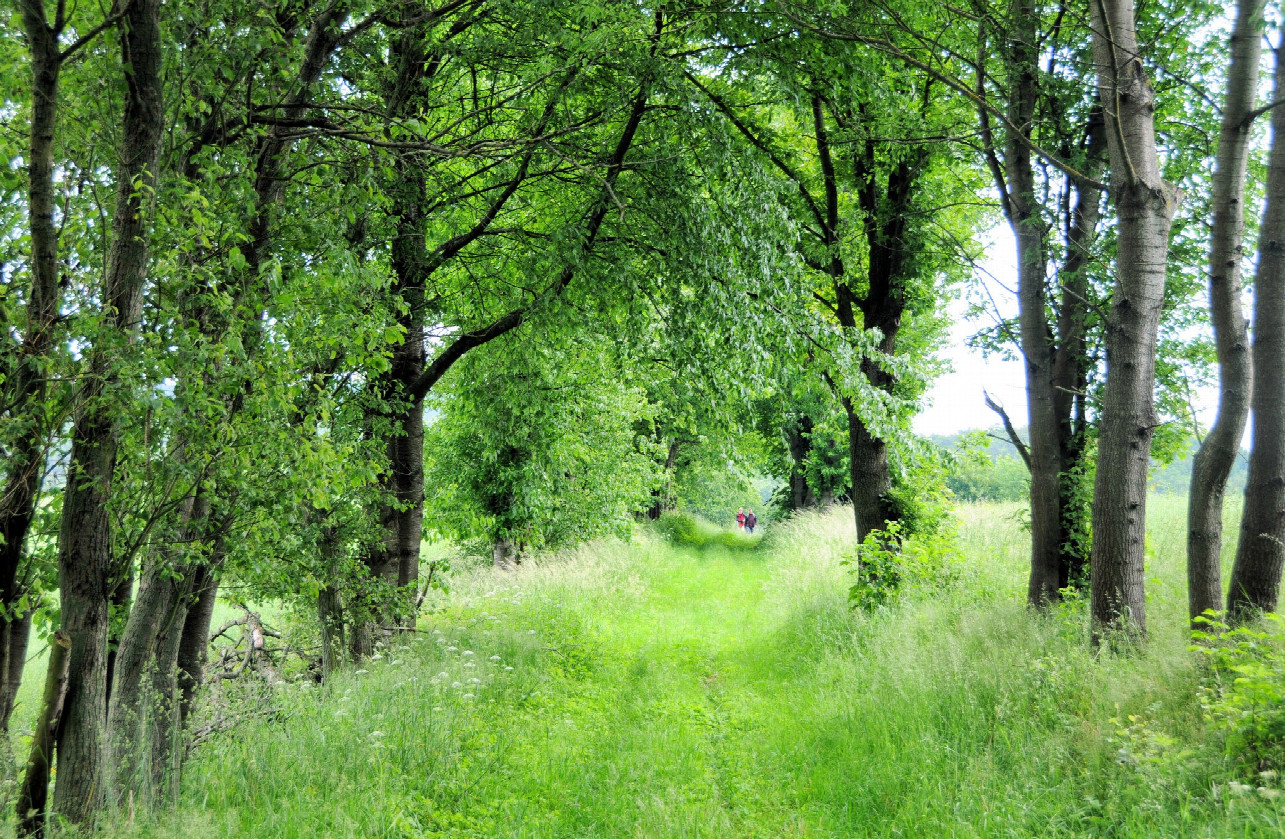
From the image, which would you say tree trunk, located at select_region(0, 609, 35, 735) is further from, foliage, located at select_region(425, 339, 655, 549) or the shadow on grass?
the shadow on grass

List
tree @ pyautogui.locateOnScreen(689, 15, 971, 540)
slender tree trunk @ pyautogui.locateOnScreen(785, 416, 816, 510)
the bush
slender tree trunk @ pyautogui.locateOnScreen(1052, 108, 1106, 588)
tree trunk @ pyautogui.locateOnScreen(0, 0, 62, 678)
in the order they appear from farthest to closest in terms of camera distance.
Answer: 1. slender tree trunk @ pyautogui.locateOnScreen(785, 416, 816, 510)
2. tree @ pyautogui.locateOnScreen(689, 15, 971, 540)
3. slender tree trunk @ pyautogui.locateOnScreen(1052, 108, 1106, 588)
4. the bush
5. tree trunk @ pyautogui.locateOnScreen(0, 0, 62, 678)

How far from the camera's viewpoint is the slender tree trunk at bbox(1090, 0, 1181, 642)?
18.7 feet

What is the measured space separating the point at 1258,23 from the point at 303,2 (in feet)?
22.0

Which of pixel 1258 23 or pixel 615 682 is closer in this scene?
pixel 1258 23

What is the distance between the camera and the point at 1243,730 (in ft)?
12.6

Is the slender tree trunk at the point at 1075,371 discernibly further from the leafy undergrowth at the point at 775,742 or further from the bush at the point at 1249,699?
the bush at the point at 1249,699

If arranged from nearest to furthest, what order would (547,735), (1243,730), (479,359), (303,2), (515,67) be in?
1. (1243,730)
2. (303,2)
3. (547,735)
4. (515,67)
5. (479,359)

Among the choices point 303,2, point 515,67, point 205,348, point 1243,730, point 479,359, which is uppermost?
point 515,67

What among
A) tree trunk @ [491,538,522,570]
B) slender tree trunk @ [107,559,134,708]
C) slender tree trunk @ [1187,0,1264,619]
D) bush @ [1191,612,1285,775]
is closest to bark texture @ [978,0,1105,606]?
slender tree trunk @ [1187,0,1264,619]

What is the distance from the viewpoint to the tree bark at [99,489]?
12.2ft

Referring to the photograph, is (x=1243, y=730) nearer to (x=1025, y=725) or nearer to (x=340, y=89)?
(x=1025, y=725)

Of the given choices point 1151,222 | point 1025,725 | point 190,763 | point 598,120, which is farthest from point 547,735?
Result: point 1151,222

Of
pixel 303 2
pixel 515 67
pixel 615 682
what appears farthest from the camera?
pixel 615 682

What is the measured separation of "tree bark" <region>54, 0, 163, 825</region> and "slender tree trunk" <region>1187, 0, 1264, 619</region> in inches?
283
